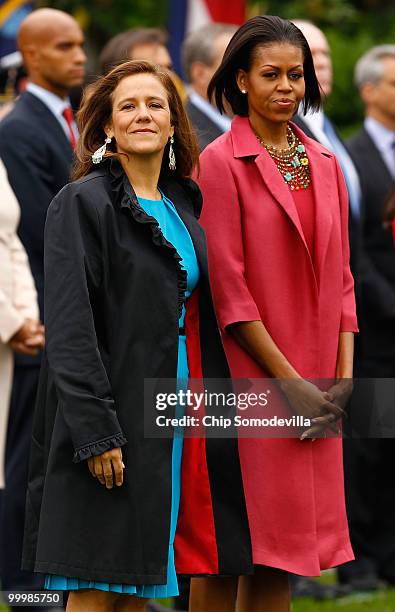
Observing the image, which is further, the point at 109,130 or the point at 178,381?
the point at 109,130

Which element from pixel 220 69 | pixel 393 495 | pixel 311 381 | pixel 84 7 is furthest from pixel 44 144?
pixel 84 7

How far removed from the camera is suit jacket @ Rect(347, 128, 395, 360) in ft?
24.2

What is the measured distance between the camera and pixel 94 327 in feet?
14.5

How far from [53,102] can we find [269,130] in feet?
6.48

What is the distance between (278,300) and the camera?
4.96 meters

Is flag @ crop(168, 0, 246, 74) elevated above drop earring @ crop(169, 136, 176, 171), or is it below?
below

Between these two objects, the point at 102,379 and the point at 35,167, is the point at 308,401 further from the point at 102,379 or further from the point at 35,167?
the point at 35,167

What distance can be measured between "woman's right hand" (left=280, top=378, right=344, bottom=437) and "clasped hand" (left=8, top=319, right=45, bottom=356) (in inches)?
63.9

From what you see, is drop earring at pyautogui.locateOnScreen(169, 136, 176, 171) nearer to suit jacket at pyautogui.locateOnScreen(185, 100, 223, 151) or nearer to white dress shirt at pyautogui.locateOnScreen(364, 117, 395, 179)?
suit jacket at pyautogui.locateOnScreen(185, 100, 223, 151)

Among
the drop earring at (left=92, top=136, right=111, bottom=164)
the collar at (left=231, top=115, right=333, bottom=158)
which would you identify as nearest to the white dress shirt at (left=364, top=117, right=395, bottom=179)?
the collar at (left=231, top=115, right=333, bottom=158)

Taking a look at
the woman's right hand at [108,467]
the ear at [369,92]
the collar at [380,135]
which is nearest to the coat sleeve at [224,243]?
the woman's right hand at [108,467]

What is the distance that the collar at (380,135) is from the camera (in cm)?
784

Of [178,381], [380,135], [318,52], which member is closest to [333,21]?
[380,135]

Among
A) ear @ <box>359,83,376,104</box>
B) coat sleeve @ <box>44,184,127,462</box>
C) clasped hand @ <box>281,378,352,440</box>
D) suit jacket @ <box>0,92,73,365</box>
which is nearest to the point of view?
coat sleeve @ <box>44,184,127,462</box>
